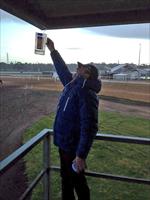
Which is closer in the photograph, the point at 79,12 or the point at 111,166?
the point at 79,12

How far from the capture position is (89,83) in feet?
6.67

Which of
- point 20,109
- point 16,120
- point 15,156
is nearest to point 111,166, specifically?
point 15,156

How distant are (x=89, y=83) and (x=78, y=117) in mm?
217

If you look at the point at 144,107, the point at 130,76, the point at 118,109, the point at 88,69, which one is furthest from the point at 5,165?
the point at 130,76

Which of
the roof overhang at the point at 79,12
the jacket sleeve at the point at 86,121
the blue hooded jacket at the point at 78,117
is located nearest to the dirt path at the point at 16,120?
the blue hooded jacket at the point at 78,117

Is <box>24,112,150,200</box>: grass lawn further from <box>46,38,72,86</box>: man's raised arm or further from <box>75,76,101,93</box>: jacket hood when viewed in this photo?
<box>75,76,101,93</box>: jacket hood

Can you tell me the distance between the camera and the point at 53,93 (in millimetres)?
16453

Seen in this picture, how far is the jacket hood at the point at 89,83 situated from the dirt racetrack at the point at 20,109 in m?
1.14

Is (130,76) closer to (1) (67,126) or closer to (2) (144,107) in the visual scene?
(2) (144,107)

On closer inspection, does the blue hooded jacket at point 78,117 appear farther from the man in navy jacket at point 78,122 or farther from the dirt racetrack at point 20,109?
the dirt racetrack at point 20,109

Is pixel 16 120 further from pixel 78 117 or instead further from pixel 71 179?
pixel 78 117

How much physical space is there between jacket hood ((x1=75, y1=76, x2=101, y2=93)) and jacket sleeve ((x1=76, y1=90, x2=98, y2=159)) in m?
0.04

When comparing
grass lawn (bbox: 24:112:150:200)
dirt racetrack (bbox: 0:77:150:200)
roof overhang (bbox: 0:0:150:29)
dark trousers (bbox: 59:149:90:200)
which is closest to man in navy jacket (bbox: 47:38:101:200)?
dark trousers (bbox: 59:149:90:200)

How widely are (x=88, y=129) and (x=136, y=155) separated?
15.9 feet
